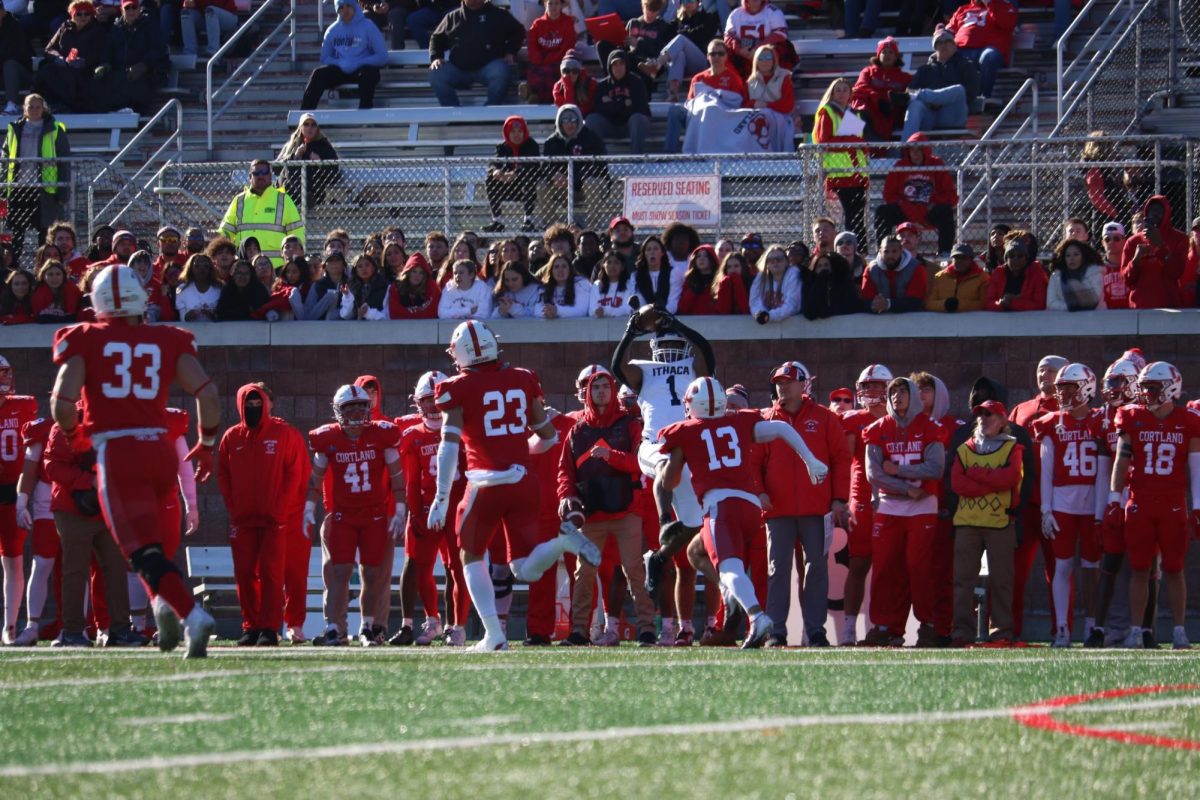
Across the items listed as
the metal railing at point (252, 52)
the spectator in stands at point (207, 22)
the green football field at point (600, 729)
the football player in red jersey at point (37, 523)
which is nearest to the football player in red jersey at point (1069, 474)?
the green football field at point (600, 729)

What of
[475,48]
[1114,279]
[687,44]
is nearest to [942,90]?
[687,44]

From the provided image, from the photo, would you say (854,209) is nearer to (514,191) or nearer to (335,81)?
(514,191)

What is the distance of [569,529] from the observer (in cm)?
1084

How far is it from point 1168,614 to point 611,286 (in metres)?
4.64

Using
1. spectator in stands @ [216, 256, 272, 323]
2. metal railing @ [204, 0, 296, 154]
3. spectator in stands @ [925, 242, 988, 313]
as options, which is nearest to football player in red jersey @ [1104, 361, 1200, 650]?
spectator in stands @ [925, 242, 988, 313]

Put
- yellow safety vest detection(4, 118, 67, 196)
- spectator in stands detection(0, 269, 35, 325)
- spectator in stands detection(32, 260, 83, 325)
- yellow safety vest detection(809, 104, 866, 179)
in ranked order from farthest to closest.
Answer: yellow safety vest detection(4, 118, 67, 196) < spectator in stands detection(0, 269, 35, 325) < spectator in stands detection(32, 260, 83, 325) < yellow safety vest detection(809, 104, 866, 179)

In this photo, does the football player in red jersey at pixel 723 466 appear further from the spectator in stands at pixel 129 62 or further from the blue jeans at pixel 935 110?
the spectator in stands at pixel 129 62

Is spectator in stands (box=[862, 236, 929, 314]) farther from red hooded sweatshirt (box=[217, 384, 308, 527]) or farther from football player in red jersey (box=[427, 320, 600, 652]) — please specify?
football player in red jersey (box=[427, 320, 600, 652])

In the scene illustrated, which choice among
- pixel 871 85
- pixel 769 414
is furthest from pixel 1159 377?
pixel 871 85

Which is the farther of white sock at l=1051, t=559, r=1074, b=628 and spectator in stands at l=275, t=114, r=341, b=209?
spectator in stands at l=275, t=114, r=341, b=209

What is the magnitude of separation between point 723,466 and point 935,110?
7.42 meters

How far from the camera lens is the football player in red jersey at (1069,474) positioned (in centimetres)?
1196

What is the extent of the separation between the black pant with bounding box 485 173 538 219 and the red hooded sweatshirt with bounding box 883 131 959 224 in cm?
278

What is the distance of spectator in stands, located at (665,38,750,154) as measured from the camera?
1689 centimetres
